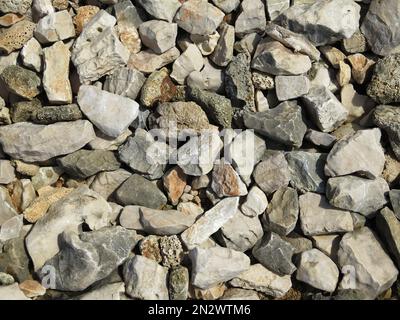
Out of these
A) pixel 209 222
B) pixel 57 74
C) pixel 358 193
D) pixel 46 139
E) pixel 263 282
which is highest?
pixel 57 74

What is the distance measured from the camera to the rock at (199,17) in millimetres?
2939

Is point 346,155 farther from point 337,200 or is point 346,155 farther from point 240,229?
point 240,229

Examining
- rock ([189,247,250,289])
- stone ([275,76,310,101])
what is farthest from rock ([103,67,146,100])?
rock ([189,247,250,289])

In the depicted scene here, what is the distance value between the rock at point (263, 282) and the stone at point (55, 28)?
6.03 feet

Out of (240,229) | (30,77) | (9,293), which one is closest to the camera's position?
(9,293)

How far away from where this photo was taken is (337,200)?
2.73 metres

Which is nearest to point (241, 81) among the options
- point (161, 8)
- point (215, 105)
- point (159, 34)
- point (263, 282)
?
point (215, 105)

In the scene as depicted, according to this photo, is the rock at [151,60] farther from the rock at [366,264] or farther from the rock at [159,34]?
the rock at [366,264]

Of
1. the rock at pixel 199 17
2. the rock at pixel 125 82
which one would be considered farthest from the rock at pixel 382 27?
the rock at pixel 125 82

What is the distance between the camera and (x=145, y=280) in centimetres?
262

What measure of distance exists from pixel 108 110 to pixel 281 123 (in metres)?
1.04

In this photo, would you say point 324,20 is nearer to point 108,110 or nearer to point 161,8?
point 161,8

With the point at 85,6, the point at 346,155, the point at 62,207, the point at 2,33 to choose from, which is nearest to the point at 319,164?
the point at 346,155

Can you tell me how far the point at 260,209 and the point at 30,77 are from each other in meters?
1.63
